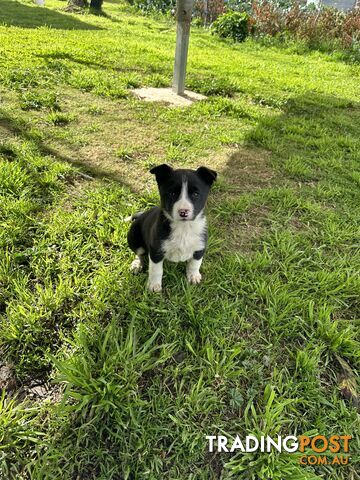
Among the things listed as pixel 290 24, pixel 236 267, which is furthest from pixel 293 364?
pixel 290 24

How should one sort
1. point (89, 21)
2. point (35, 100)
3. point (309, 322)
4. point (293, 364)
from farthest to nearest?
point (89, 21)
point (35, 100)
point (309, 322)
point (293, 364)

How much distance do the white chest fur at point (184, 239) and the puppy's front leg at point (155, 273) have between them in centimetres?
8

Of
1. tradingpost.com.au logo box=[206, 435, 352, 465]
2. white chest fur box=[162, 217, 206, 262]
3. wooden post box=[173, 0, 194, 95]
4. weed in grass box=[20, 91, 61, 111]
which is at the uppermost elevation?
wooden post box=[173, 0, 194, 95]

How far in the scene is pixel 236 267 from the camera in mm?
2838

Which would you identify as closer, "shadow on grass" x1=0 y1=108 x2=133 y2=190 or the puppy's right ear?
the puppy's right ear

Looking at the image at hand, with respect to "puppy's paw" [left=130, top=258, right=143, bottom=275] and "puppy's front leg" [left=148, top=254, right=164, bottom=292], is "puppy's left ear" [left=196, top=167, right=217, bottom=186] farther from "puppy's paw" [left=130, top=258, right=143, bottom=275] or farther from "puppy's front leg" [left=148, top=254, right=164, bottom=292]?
"puppy's paw" [left=130, top=258, right=143, bottom=275]

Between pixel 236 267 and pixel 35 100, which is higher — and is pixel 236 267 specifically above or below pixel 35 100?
below

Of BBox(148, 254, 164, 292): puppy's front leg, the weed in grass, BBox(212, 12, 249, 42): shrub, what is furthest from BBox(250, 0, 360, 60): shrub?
BBox(148, 254, 164, 292): puppy's front leg

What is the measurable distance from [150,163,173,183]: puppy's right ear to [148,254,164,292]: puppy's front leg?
579 millimetres

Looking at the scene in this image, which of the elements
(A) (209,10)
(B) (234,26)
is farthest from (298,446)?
(A) (209,10)

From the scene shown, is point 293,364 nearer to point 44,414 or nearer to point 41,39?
point 44,414

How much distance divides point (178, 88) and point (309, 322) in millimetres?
5382

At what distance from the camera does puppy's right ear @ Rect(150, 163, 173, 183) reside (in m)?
2.23

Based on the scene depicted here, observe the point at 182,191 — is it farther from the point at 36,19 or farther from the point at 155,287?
the point at 36,19
